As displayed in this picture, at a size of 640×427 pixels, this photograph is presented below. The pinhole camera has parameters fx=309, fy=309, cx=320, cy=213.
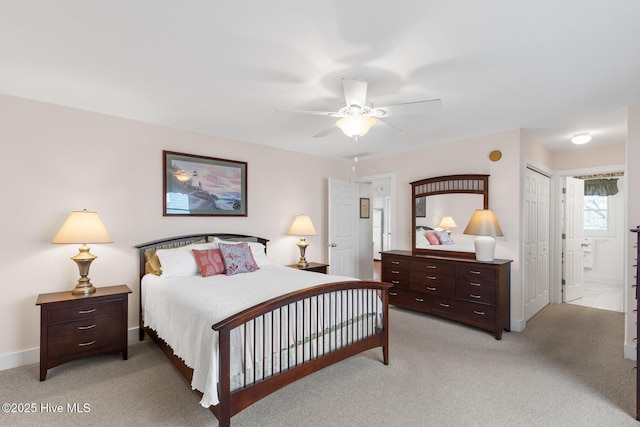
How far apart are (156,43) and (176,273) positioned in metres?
2.11

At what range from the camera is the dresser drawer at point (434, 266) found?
385cm

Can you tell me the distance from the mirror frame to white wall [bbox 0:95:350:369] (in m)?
2.62

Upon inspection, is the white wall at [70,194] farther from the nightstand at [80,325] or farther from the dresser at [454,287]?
the dresser at [454,287]

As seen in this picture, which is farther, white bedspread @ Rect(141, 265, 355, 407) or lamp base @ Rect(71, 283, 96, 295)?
lamp base @ Rect(71, 283, 96, 295)

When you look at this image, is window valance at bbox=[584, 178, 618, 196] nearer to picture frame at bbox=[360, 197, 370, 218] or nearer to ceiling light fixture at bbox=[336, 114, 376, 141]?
picture frame at bbox=[360, 197, 370, 218]

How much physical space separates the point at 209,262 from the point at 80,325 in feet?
3.91

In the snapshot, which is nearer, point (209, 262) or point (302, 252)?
point (209, 262)

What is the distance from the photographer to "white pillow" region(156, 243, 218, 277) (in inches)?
124

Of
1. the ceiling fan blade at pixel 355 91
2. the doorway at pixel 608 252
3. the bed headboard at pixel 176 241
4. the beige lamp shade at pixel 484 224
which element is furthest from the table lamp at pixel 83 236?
the doorway at pixel 608 252

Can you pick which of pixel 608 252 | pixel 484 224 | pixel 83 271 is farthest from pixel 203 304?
pixel 608 252

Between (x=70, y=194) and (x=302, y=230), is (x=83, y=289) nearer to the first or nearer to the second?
(x=70, y=194)

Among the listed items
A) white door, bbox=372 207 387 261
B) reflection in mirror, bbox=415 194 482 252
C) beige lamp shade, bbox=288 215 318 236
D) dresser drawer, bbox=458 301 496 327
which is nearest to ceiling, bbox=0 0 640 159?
reflection in mirror, bbox=415 194 482 252

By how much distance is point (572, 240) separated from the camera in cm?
494

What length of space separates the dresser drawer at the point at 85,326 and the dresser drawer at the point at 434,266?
136 inches
